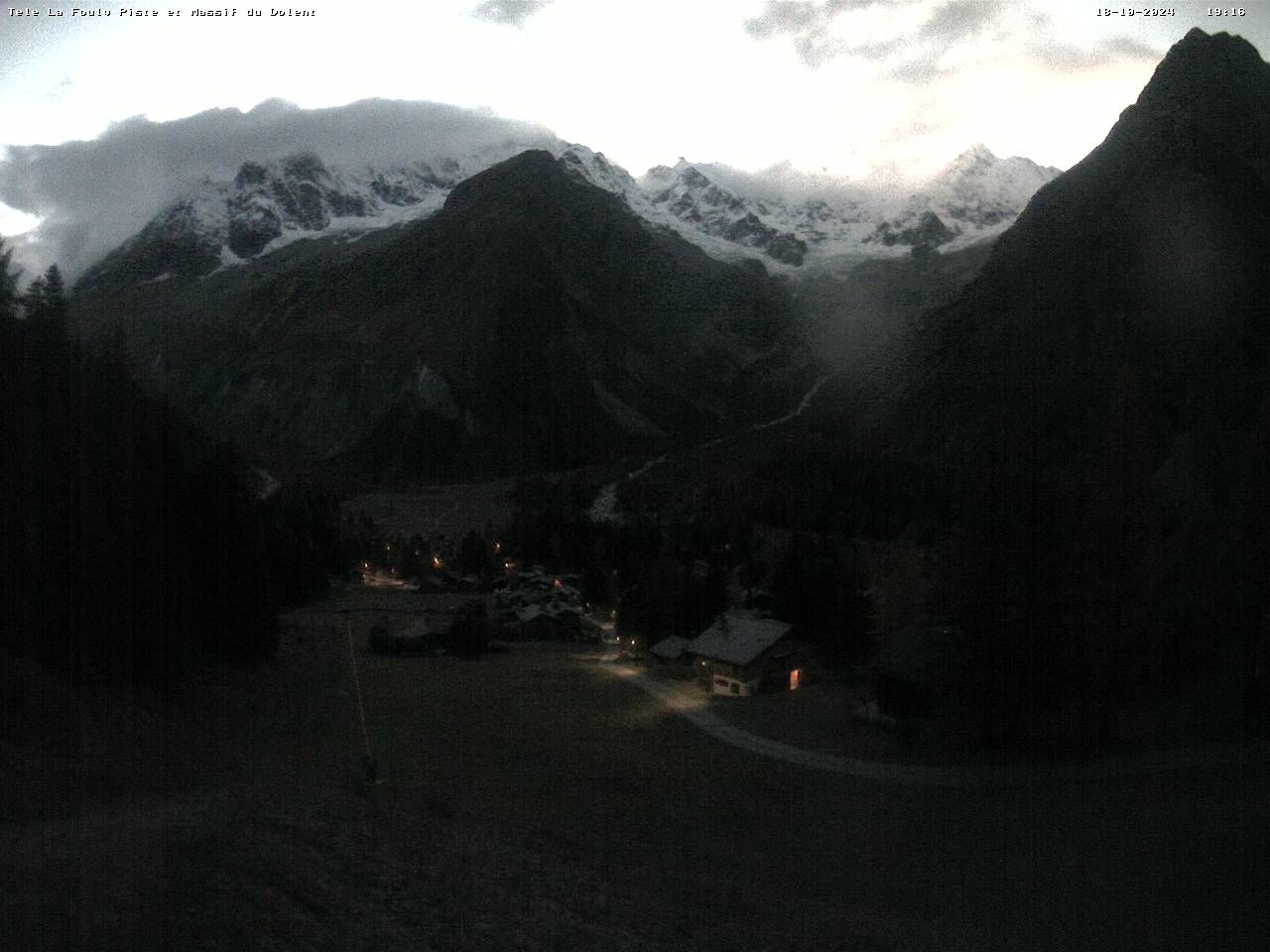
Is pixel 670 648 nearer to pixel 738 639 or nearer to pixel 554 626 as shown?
pixel 738 639

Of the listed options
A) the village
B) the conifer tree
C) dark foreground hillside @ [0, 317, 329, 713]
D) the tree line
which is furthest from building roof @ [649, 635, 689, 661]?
the conifer tree

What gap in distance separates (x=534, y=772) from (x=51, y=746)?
32.7ft

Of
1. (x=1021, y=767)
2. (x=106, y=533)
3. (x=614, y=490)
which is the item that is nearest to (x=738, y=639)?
(x=1021, y=767)

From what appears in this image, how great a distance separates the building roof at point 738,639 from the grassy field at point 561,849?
12.4 metres

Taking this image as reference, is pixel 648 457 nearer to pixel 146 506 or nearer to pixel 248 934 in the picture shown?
pixel 146 506

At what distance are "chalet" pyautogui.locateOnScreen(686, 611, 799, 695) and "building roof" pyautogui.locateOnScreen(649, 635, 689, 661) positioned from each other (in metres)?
1.85

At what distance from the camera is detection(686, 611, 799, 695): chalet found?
37594 mm

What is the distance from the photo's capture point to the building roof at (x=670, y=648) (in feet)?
142

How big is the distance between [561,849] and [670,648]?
28.1 metres

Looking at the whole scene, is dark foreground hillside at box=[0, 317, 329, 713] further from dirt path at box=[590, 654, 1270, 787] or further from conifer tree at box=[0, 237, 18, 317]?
dirt path at box=[590, 654, 1270, 787]

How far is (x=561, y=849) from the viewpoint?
16.0m

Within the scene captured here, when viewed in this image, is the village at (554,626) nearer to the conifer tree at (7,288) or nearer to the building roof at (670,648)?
the building roof at (670,648)

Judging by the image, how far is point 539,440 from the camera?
182000 millimetres

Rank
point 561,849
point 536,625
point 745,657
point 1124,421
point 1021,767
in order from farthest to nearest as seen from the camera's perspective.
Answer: point 536,625 → point 745,657 → point 1124,421 → point 1021,767 → point 561,849
